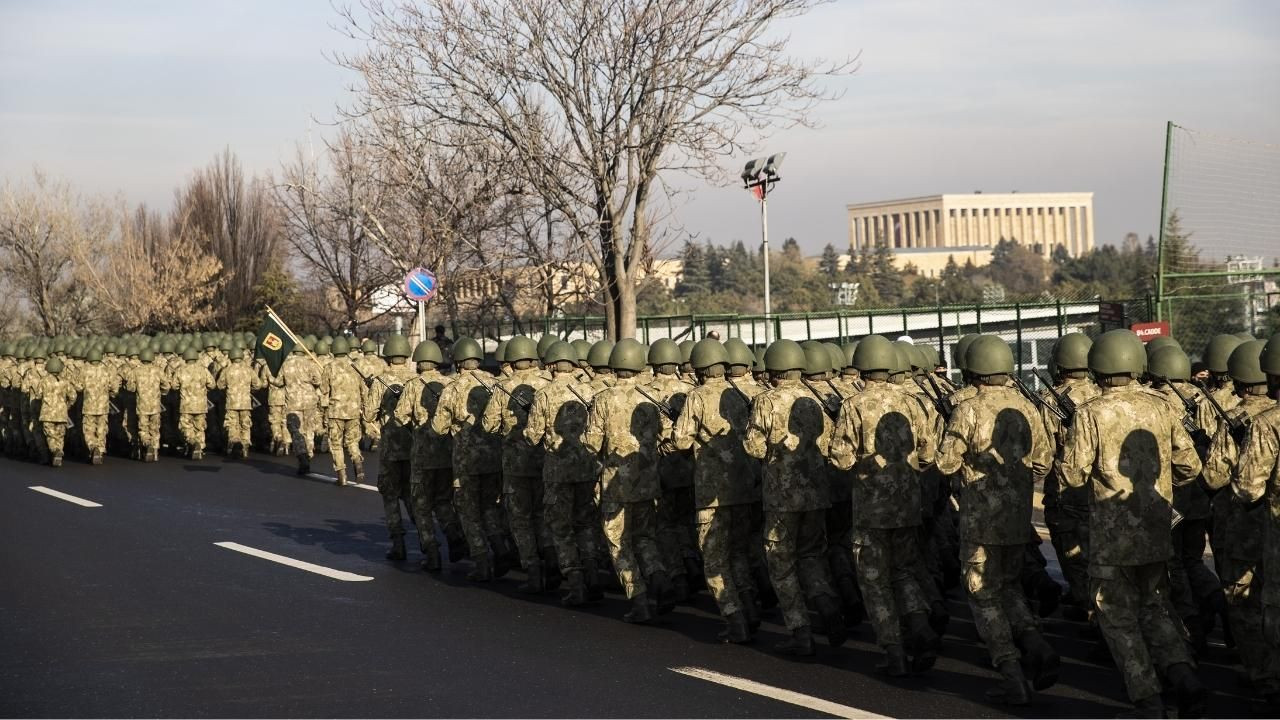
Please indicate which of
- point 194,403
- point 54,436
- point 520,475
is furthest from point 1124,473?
point 54,436

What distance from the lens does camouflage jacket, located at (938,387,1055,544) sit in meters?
7.95

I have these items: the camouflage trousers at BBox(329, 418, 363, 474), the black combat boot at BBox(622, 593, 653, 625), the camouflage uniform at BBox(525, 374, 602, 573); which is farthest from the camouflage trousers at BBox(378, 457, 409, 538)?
the camouflage trousers at BBox(329, 418, 363, 474)

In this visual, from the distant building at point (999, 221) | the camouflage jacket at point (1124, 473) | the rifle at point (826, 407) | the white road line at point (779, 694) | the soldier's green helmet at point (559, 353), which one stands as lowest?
the white road line at point (779, 694)

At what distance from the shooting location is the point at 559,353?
12.0 m

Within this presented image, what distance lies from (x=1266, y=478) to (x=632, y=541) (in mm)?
4751

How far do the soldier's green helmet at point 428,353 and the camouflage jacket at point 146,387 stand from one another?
36.6 ft

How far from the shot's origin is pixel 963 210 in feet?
486

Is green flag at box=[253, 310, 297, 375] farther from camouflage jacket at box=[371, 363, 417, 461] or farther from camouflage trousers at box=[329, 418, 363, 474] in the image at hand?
camouflage jacket at box=[371, 363, 417, 461]

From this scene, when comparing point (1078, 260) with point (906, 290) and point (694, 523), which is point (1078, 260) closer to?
point (906, 290)

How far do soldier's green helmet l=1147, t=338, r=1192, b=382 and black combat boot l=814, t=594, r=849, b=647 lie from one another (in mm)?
2751

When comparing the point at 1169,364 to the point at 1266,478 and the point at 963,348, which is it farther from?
the point at 1266,478

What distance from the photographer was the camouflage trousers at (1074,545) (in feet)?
30.4

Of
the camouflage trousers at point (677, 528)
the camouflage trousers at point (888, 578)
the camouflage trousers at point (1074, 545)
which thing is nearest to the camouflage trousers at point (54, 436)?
the camouflage trousers at point (677, 528)

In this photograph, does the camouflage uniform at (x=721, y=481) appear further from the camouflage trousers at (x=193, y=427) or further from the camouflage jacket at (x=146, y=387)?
the camouflage jacket at (x=146, y=387)
